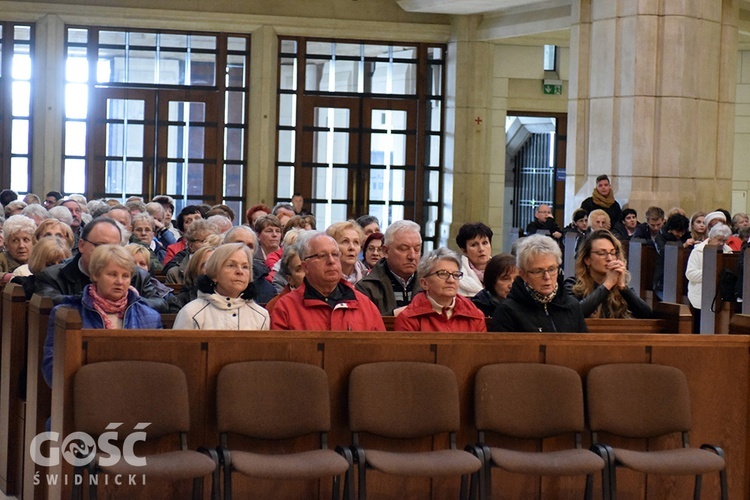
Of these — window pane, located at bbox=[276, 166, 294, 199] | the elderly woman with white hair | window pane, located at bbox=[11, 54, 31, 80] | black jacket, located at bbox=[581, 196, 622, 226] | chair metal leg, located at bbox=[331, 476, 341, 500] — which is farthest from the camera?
window pane, located at bbox=[276, 166, 294, 199]

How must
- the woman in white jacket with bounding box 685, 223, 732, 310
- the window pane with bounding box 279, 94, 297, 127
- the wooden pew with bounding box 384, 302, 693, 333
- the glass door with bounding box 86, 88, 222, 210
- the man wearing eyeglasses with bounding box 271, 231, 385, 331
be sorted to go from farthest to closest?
the window pane with bounding box 279, 94, 297, 127
the glass door with bounding box 86, 88, 222, 210
the woman in white jacket with bounding box 685, 223, 732, 310
the wooden pew with bounding box 384, 302, 693, 333
the man wearing eyeglasses with bounding box 271, 231, 385, 331

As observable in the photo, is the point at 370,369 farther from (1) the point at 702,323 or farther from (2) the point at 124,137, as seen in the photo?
(2) the point at 124,137

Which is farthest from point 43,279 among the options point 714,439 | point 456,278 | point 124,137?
point 124,137

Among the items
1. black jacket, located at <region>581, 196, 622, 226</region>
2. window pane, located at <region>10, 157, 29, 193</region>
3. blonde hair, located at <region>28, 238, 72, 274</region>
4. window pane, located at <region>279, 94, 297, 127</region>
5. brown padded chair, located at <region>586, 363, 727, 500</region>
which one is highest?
window pane, located at <region>279, 94, 297, 127</region>

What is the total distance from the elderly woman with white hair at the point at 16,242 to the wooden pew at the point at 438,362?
11.9ft

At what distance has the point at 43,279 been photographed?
650cm

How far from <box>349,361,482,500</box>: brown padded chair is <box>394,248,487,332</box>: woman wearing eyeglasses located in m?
0.62

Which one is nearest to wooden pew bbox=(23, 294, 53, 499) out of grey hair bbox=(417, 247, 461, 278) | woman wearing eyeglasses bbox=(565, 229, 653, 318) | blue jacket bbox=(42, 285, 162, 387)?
blue jacket bbox=(42, 285, 162, 387)

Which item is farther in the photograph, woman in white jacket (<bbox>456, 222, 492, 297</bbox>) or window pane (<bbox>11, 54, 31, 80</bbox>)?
window pane (<bbox>11, 54, 31, 80</bbox>)

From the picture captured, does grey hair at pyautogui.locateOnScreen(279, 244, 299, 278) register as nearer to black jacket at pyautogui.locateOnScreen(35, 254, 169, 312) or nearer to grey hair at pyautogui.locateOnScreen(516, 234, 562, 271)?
black jacket at pyautogui.locateOnScreen(35, 254, 169, 312)

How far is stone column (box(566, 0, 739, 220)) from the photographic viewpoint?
15414 millimetres

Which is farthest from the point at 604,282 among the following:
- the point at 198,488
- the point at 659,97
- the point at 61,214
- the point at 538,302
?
the point at 659,97

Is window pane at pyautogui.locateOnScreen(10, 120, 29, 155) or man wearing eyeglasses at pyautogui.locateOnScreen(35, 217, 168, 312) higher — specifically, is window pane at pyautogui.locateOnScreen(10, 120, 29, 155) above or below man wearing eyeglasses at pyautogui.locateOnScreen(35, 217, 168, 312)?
above

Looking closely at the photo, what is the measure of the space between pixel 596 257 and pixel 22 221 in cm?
420
